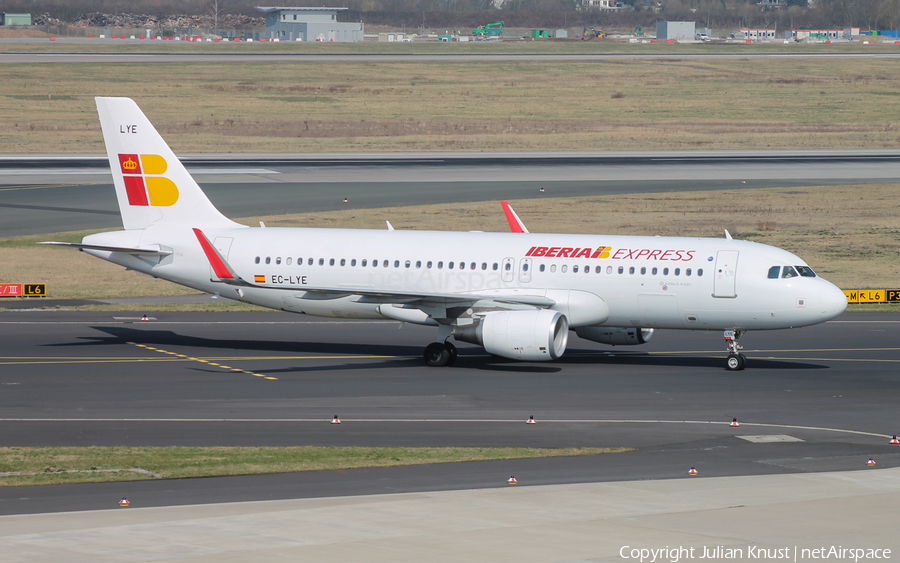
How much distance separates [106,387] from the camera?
1364 inches

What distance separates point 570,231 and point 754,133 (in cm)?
6275

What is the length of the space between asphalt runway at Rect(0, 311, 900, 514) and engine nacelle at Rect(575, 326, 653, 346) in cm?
85

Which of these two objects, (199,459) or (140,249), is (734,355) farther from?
(140,249)

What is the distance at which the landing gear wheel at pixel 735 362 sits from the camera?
37.9 meters

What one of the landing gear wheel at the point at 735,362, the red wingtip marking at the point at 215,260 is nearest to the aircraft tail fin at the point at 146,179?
the red wingtip marking at the point at 215,260

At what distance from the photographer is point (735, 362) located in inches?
1495

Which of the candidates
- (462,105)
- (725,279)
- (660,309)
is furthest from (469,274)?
(462,105)

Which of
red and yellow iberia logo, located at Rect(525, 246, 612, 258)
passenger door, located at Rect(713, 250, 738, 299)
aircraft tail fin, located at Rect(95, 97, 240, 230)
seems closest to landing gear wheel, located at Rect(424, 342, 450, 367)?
red and yellow iberia logo, located at Rect(525, 246, 612, 258)

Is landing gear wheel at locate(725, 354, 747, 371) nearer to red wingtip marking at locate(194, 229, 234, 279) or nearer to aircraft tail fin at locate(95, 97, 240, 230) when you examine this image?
red wingtip marking at locate(194, 229, 234, 279)

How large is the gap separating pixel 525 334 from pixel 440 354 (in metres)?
3.80

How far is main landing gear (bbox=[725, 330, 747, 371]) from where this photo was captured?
37969 mm

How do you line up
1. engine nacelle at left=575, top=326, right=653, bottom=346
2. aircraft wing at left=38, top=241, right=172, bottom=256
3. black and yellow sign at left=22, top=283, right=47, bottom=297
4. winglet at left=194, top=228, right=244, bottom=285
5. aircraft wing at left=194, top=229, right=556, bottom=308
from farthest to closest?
black and yellow sign at left=22, top=283, right=47, bottom=297 → aircraft wing at left=38, top=241, right=172, bottom=256 → engine nacelle at left=575, top=326, right=653, bottom=346 → winglet at left=194, top=228, right=244, bottom=285 → aircraft wing at left=194, top=229, right=556, bottom=308

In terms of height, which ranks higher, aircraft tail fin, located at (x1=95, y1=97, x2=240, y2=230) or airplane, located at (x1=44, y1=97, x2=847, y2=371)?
aircraft tail fin, located at (x1=95, y1=97, x2=240, y2=230)

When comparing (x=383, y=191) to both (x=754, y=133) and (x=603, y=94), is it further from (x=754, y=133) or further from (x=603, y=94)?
(x=603, y=94)
